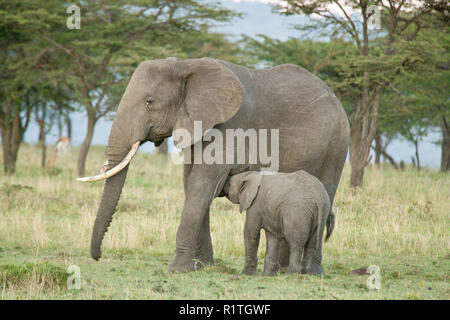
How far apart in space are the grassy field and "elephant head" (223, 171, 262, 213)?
0.88 m

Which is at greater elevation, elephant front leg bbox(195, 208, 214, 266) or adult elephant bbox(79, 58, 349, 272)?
adult elephant bbox(79, 58, 349, 272)

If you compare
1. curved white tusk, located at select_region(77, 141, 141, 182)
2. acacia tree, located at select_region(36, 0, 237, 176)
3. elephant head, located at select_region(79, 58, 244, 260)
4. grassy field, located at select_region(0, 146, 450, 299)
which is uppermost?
acacia tree, located at select_region(36, 0, 237, 176)

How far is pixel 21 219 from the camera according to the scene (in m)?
12.8

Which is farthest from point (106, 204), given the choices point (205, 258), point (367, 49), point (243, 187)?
point (367, 49)

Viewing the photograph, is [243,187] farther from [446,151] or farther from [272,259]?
[446,151]

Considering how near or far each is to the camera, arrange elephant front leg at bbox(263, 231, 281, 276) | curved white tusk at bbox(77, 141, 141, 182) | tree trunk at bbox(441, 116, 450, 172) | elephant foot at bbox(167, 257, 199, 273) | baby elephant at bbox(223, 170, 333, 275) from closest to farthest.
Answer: baby elephant at bbox(223, 170, 333, 275), elephant front leg at bbox(263, 231, 281, 276), curved white tusk at bbox(77, 141, 141, 182), elephant foot at bbox(167, 257, 199, 273), tree trunk at bbox(441, 116, 450, 172)

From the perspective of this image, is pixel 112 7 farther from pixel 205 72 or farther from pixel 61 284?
pixel 61 284

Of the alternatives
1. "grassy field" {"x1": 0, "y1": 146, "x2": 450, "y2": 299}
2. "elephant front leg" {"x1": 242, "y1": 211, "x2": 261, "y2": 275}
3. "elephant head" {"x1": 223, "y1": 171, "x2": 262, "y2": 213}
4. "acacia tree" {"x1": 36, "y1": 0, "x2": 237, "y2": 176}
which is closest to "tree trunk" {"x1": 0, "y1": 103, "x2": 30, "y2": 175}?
"acacia tree" {"x1": 36, "y1": 0, "x2": 237, "y2": 176}

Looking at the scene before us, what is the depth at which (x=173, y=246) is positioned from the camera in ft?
36.5

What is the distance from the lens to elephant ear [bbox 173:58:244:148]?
8.47 m

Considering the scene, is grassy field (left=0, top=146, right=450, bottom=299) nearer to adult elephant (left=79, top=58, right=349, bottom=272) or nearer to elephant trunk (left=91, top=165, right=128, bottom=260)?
elephant trunk (left=91, top=165, right=128, bottom=260)

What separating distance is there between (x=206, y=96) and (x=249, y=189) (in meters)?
1.27

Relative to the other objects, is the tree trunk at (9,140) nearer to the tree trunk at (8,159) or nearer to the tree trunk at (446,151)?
the tree trunk at (8,159)

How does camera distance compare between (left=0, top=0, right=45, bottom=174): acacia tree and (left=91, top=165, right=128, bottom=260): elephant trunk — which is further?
(left=0, top=0, right=45, bottom=174): acacia tree
